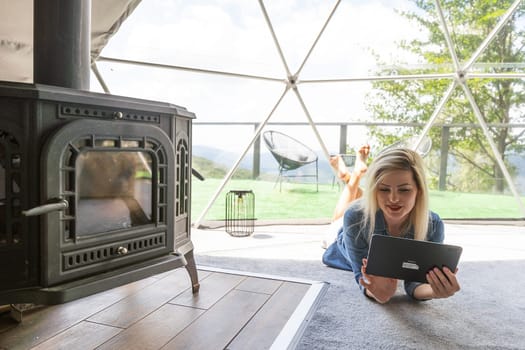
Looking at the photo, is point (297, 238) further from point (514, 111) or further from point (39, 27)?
point (514, 111)

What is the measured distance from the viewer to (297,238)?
3463mm

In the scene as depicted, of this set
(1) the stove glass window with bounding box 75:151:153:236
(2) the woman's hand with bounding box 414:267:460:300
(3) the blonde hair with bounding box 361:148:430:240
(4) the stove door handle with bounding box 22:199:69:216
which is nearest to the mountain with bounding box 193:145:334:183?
(3) the blonde hair with bounding box 361:148:430:240

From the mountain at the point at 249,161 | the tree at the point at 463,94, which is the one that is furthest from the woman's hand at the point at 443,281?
the tree at the point at 463,94

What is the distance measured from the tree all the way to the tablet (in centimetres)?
317

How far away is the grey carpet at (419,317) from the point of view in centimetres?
155

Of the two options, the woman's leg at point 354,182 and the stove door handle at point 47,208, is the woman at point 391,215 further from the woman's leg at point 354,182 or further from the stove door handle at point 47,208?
the stove door handle at point 47,208

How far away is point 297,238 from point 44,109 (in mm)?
2490

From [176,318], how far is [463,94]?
4266mm

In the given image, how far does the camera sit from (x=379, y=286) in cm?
190

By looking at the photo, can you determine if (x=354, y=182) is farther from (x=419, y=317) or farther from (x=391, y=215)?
(x=419, y=317)

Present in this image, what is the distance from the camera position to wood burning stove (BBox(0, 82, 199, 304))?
134cm

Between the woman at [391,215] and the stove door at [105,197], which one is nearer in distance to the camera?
the stove door at [105,197]

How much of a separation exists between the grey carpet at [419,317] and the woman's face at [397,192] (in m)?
0.49

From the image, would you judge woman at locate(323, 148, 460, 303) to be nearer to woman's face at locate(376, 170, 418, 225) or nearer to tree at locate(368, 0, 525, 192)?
woman's face at locate(376, 170, 418, 225)
